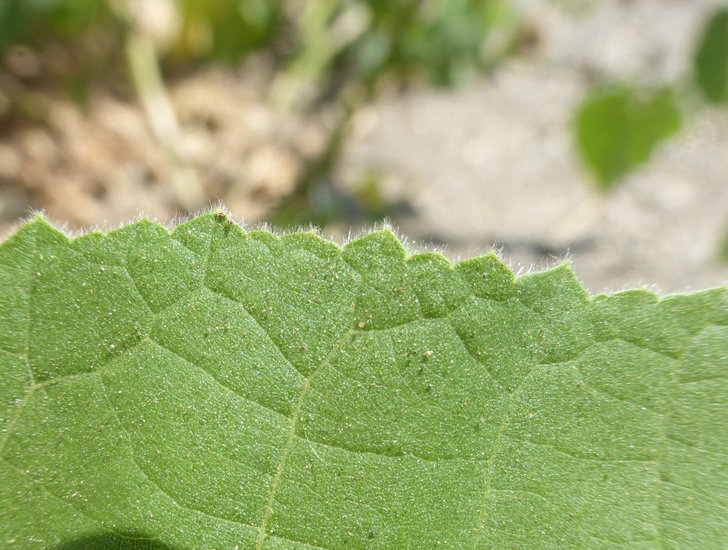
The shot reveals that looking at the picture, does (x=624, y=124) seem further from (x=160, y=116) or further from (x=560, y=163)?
(x=160, y=116)

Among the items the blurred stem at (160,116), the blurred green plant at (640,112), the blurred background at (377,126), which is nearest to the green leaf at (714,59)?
the blurred green plant at (640,112)

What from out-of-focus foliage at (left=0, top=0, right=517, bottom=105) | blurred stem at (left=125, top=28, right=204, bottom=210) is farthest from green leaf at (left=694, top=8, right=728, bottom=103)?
blurred stem at (left=125, top=28, right=204, bottom=210)

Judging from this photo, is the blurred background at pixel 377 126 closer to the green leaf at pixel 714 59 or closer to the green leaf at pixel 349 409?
the green leaf at pixel 714 59

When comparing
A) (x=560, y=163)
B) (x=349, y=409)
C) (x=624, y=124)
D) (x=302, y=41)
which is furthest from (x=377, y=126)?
(x=349, y=409)

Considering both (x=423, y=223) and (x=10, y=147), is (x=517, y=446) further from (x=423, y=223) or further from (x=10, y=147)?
(x=10, y=147)

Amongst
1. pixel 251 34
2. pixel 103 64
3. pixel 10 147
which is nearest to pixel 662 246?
pixel 251 34

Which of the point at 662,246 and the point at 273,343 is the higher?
the point at 662,246
